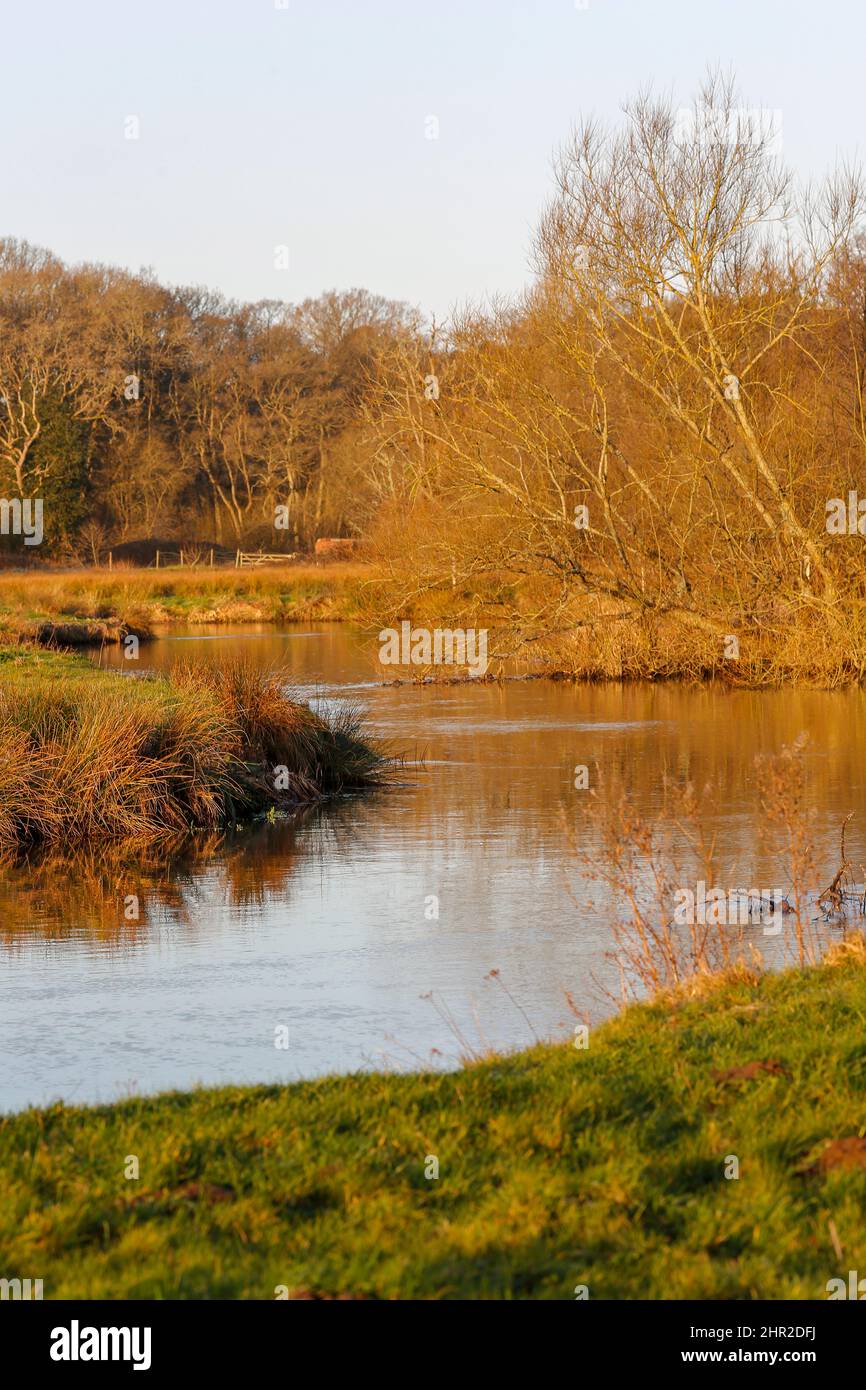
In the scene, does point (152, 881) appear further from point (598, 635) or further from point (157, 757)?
point (598, 635)

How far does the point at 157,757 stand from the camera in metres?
14.9

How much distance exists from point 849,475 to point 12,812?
1629cm

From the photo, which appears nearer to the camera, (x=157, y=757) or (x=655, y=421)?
(x=157, y=757)

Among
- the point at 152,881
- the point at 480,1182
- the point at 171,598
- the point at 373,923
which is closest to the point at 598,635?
the point at 152,881

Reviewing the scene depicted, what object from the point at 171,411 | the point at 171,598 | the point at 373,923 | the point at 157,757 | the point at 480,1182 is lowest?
the point at 373,923

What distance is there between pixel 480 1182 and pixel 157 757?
10.6 meters

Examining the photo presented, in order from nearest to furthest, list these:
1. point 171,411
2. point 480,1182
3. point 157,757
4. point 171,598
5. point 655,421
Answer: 1. point 480,1182
2. point 157,757
3. point 655,421
4. point 171,598
5. point 171,411

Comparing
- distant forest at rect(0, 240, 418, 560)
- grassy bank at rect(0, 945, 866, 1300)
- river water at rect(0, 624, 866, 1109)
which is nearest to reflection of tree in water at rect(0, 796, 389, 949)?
river water at rect(0, 624, 866, 1109)

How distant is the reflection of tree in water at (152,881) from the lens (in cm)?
1112

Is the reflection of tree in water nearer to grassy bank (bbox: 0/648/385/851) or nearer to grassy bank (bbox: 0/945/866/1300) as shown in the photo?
grassy bank (bbox: 0/648/385/851)

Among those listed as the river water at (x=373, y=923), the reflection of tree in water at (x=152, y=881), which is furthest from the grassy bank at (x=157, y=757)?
the river water at (x=373, y=923)

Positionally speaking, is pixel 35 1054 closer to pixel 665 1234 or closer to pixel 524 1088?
pixel 524 1088

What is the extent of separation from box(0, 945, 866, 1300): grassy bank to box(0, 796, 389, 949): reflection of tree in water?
5281 millimetres
